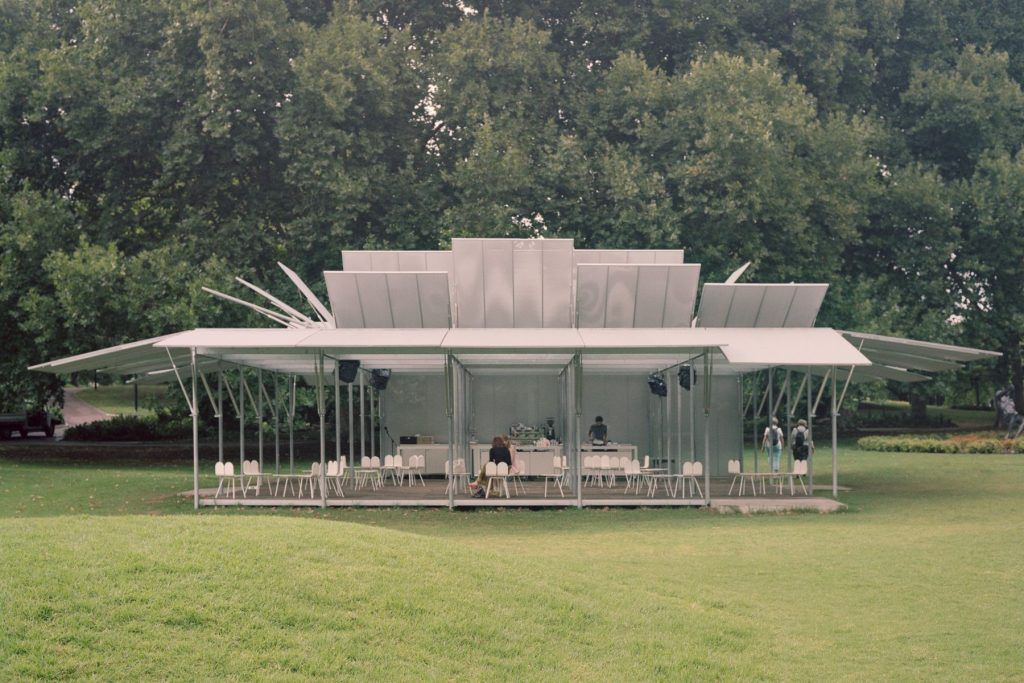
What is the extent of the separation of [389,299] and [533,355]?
2.74m

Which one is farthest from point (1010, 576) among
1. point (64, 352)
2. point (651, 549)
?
point (64, 352)

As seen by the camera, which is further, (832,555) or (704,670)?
(832,555)

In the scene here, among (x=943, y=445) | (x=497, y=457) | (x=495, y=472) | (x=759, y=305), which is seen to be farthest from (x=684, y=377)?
(x=943, y=445)

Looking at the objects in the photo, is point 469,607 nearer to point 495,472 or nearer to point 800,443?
point 495,472

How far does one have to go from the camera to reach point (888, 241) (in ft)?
115

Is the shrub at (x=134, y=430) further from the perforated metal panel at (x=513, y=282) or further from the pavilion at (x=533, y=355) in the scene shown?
the perforated metal panel at (x=513, y=282)

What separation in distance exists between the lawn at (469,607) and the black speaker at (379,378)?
1115 centimetres

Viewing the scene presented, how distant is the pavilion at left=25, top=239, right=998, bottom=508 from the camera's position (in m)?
17.8

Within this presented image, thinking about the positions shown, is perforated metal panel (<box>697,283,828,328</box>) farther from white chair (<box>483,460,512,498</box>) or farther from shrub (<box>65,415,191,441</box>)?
shrub (<box>65,415,191,441</box>)

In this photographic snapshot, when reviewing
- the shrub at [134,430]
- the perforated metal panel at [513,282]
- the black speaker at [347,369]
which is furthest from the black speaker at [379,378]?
the shrub at [134,430]

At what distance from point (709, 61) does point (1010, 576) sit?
69.0 ft

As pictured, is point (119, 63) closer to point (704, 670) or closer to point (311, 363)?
point (311, 363)

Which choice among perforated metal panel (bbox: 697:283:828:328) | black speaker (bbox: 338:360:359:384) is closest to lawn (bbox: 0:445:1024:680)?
black speaker (bbox: 338:360:359:384)

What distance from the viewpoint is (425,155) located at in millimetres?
31953
